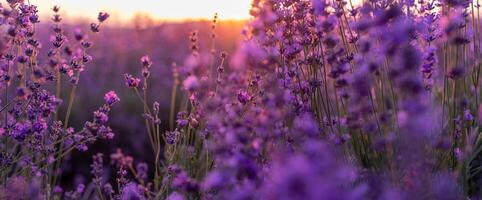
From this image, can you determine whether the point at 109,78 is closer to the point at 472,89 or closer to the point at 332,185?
the point at 472,89

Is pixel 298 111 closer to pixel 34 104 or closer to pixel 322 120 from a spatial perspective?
pixel 322 120

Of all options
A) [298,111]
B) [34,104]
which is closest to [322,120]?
[298,111]

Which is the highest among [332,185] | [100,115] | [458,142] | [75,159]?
[332,185]

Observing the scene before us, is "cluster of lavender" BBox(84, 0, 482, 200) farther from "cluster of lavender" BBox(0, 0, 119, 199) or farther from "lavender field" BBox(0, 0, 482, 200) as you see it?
"cluster of lavender" BBox(0, 0, 119, 199)

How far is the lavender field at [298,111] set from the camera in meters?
1.52

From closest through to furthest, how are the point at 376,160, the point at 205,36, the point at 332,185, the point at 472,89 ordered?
the point at 332,185 < the point at 376,160 < the point at 472,89 < the point at 205,36

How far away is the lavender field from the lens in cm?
152

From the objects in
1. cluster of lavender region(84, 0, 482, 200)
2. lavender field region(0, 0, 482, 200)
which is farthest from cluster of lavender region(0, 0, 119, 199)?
cluster of lavender region(84, 0, 482, 200)

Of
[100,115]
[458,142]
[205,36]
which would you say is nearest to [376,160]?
[458,142]

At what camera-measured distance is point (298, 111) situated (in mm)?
2336

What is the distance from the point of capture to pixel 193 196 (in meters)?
2.62

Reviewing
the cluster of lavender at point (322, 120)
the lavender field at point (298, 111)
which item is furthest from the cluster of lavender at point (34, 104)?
the cluster of lavender at point (322, 120)

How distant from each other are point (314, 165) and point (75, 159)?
5.25 metres

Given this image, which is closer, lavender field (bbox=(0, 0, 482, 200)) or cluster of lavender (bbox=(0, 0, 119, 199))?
lavender field (bbox=(0, 0, 482, 200))
